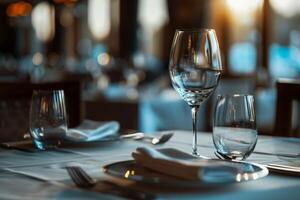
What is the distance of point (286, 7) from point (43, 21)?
36.1 feet

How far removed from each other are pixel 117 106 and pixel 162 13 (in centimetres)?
732

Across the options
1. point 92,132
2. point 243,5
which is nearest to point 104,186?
point 92,132

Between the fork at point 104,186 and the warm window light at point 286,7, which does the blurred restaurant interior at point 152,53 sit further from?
the fork at point 104,186

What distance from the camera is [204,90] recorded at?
4.42ft

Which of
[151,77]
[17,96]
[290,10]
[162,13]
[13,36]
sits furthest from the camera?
[13,36]

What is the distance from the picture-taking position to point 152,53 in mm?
10906

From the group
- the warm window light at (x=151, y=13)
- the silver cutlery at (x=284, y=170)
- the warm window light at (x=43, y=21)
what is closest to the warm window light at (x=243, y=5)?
the warm window light at (x=151, y=13)

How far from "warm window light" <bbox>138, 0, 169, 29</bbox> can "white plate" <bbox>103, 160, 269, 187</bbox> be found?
996cm

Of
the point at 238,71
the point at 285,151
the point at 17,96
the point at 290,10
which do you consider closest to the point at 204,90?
the point at 285,151

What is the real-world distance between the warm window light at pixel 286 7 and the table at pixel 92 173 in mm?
6005

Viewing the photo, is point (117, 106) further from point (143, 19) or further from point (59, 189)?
point (143, 19)

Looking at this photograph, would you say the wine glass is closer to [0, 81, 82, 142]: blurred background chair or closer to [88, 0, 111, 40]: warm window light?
[0, 81, 82, 142]: blurred background chair

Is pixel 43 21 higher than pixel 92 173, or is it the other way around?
pixel 43 21

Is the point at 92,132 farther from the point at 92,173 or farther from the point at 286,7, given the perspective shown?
the point at 286,7
